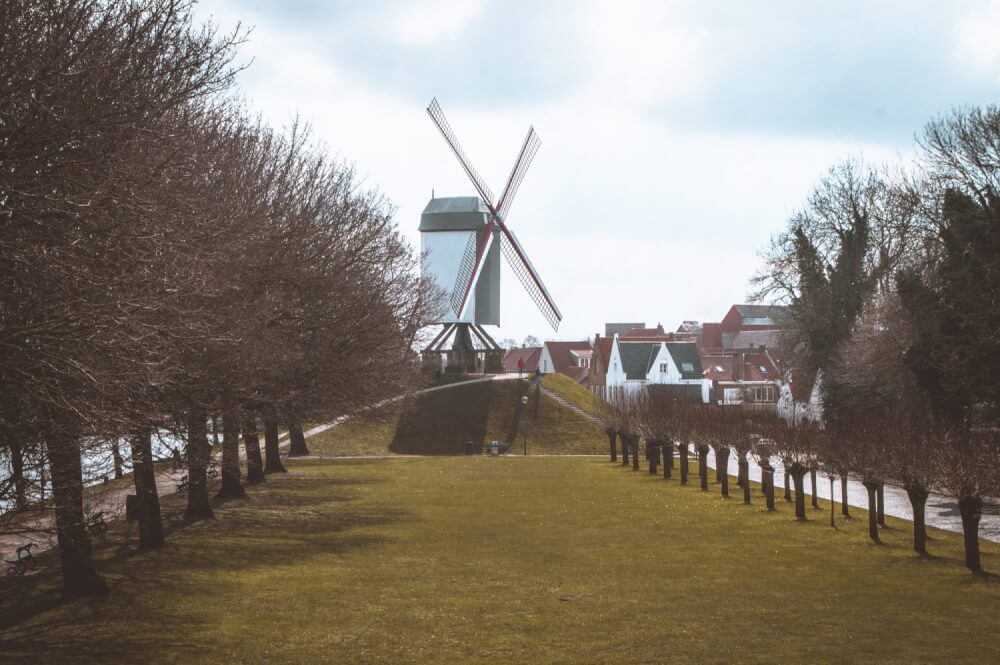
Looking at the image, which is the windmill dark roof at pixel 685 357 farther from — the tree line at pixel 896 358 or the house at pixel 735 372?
the tree line at pixel 896 358

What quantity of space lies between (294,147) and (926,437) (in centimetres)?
1974

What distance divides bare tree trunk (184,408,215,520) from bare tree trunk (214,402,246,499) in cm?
77

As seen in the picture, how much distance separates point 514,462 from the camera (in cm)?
5694

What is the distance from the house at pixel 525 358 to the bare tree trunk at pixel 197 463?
11327cm

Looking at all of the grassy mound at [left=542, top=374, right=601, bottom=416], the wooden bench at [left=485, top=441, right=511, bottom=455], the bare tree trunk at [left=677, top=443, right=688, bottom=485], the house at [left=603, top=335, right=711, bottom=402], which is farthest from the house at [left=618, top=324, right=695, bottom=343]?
the bare tree trunk at [left=677, top=443, right=688, bottom=485]

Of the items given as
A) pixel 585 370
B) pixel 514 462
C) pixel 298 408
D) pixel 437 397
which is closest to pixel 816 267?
pixel 514 462

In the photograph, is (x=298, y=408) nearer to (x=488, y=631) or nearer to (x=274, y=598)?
(x=274, y=598)

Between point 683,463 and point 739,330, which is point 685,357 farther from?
point 683,463

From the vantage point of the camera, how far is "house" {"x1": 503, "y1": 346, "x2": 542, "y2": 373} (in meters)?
149

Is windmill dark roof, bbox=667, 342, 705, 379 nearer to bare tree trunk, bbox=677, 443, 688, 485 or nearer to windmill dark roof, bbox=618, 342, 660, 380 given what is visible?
windmill dark roof, bbox=618, 342, 660, 380

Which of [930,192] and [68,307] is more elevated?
[930,192]

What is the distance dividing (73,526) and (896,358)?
1517 inches

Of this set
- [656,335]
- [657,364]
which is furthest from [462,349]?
[656,335]

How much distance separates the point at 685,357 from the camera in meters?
112
